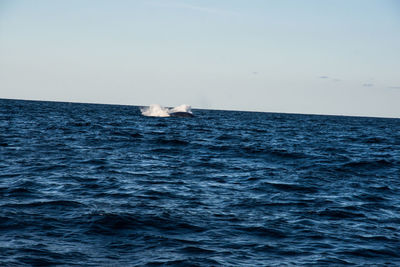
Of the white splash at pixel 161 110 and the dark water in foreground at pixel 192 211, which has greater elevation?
the white splash at pixel 161 110

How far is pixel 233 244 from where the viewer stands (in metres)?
7.96

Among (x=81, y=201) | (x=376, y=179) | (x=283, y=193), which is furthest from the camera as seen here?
(x=376, y=179)

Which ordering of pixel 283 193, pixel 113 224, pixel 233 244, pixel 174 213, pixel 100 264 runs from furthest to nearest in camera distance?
pixel 283 193
pixel 174 213
pixel 113 224
pixel 233 244
pixel 100 264

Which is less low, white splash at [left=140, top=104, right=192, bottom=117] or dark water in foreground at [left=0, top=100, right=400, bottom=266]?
white splash at [left=140, top=104, right=192, bottom=117]

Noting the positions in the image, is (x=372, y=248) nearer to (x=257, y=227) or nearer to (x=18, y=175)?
(x=257, y=227)

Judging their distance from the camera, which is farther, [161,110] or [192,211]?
[161,110]

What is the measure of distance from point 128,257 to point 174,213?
9.52ft

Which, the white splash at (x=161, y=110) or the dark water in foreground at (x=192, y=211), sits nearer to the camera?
the dark water in foreground at (x=192, y=211)

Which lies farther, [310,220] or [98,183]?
[98,183]

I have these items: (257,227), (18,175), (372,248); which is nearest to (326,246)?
(372,248)

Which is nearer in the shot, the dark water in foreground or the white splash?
the dark water in foreground

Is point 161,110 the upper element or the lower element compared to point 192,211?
upper

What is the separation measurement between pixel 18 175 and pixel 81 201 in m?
4.16

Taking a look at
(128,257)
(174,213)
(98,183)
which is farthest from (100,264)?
(98,183)
